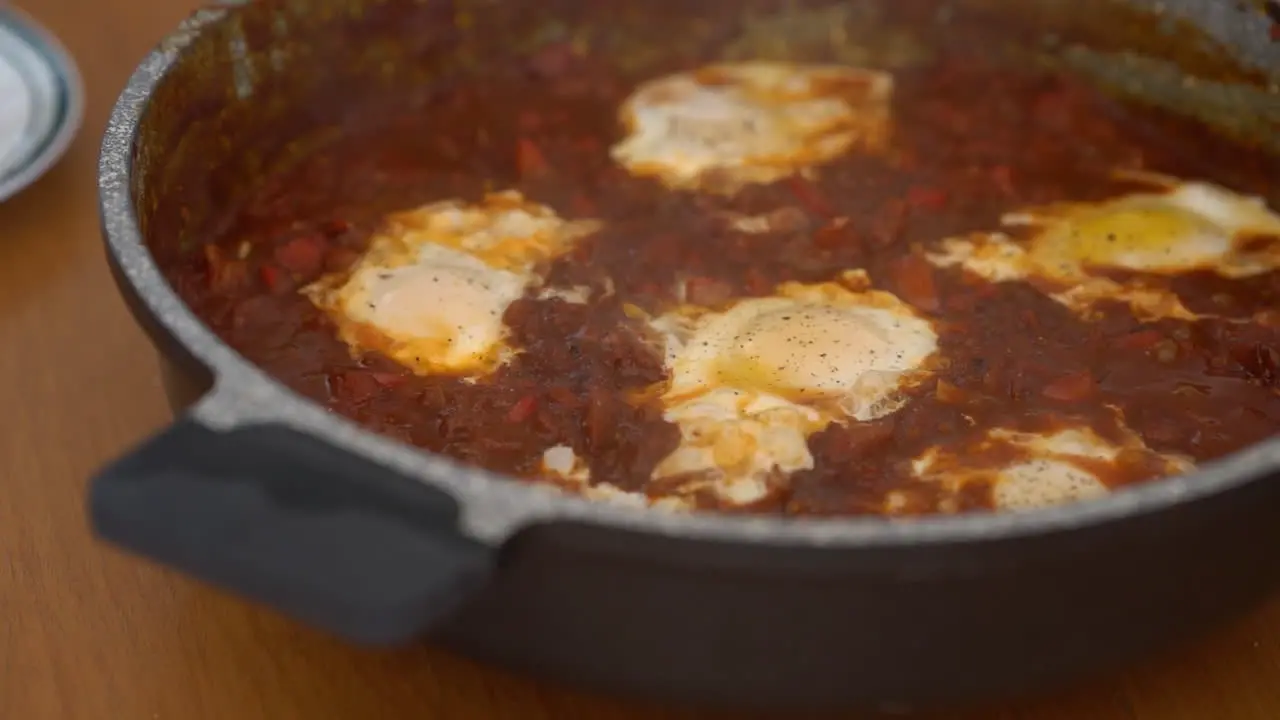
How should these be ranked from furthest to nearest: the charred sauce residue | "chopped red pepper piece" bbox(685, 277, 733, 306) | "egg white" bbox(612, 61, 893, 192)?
"egg white" bbox(612, 61, 893, 192) → "chopped red pepper piece" bbox(685, 277, 733, 306) → the charred sauce residue

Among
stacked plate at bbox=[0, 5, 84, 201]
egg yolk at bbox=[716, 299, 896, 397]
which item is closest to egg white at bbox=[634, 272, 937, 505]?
egg yolk at bbox=[716, 299, 896, 397]

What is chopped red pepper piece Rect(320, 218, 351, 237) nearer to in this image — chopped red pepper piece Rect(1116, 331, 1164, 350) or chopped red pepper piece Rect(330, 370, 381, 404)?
chopped red pepper piece Rect(330, 370, 381, 404)

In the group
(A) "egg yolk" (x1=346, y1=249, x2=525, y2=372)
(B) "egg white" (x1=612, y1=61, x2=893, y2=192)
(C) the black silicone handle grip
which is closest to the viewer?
(C) the black silicone handle grip

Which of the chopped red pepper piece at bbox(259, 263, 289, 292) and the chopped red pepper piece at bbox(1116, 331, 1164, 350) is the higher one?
the chopped red pepper piece at bbox(259, 263, 289, 292)

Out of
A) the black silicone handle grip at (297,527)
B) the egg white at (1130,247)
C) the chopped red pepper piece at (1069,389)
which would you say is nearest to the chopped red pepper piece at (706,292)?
the egg white at (1130,247)

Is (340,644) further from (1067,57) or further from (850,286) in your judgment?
(1067,57)

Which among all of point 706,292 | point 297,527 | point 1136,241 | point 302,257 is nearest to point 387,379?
point 302,257

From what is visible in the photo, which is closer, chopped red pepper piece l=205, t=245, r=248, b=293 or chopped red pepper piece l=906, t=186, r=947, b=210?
chopped red pepper piece l=205, t=245, r=248, b=293
